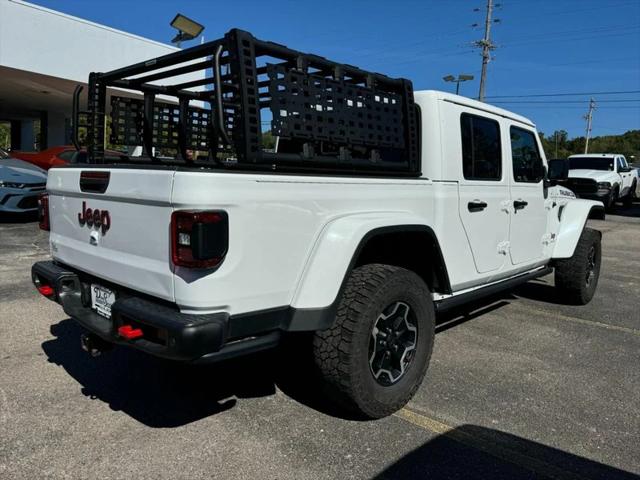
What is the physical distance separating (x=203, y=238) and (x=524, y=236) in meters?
3.32

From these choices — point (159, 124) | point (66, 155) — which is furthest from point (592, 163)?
point (159, 124)

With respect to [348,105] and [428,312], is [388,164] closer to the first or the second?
[348,105]

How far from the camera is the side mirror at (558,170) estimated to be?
16.2 ft

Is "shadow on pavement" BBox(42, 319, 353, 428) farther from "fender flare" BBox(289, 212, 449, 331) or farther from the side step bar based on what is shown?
the side step bar

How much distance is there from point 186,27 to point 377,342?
17.1m

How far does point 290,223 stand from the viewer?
2535mm

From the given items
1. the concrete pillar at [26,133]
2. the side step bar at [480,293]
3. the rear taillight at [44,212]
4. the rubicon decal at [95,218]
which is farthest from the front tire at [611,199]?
the concrete pillar at [26,133]

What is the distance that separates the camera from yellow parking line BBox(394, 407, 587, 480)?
262cm

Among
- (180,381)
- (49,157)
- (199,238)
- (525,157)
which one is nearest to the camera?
(199,238)

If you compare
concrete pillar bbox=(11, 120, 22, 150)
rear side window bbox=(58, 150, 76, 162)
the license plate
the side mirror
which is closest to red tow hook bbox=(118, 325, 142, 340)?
the license plate

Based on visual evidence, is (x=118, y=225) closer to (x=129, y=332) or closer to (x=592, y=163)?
(x=129, y=332)

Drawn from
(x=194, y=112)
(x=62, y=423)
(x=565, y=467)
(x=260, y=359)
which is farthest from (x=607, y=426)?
(x=194, y=112)

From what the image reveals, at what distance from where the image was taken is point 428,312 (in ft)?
10.7

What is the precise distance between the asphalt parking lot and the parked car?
6.46 m
